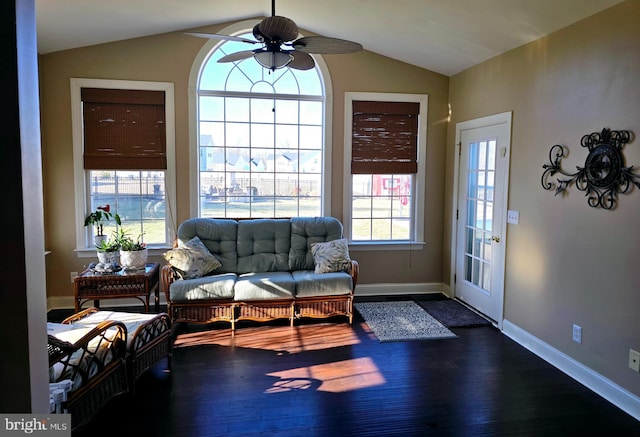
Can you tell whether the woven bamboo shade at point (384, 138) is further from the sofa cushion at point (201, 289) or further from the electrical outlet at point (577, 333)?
the electrical outlet at point (577, 333)

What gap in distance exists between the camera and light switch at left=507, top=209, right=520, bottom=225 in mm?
3873

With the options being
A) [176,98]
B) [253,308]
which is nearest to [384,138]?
[176,98]

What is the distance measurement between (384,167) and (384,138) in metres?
0.36

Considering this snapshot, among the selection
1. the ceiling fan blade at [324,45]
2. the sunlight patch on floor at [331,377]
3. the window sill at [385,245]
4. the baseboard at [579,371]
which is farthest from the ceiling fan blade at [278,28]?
the baseboard at [579,371]

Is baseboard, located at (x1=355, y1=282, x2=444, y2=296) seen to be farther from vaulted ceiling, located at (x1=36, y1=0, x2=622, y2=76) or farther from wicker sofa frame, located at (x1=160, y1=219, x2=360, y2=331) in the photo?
vaulted ceiling, located at (x1=36, y1=0, x2=622, y2=76)

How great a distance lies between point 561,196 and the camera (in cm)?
332

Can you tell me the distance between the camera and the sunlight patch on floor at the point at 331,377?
9.72 feet

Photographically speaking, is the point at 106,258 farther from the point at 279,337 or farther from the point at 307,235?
the point at 307,235

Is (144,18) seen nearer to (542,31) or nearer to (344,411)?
(542,31)

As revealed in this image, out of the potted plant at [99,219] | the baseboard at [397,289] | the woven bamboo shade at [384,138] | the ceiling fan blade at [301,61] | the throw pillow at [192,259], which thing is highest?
the ceiling fan blade at [301,61]

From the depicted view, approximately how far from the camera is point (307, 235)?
4.71 meters

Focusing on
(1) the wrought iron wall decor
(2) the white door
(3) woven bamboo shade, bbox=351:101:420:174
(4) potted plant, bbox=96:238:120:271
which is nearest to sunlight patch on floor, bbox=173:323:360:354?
(4) potted plant, bbox=96:238:120:271

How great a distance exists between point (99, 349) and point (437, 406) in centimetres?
218

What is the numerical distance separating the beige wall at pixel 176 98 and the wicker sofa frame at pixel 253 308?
101 cm
